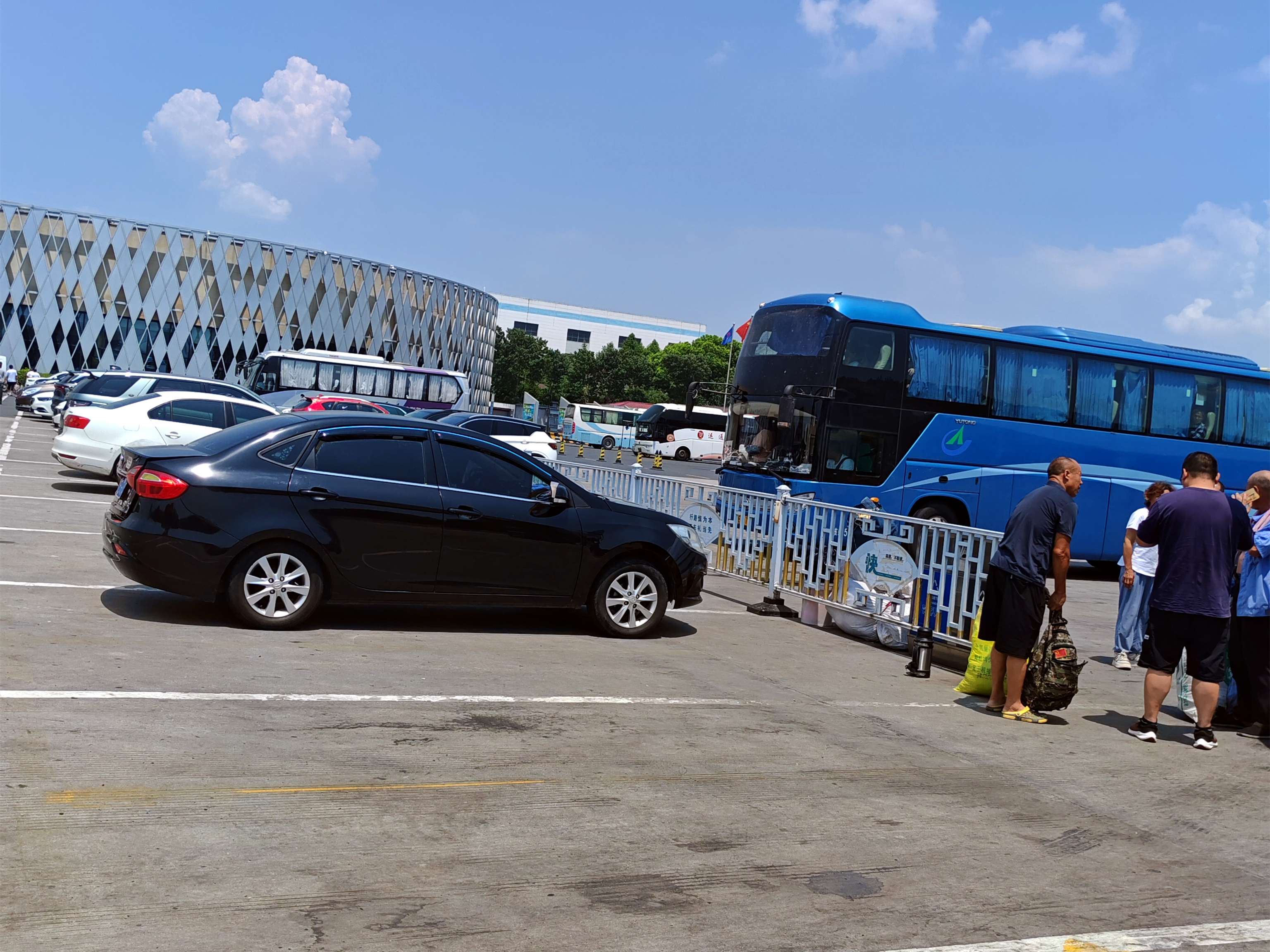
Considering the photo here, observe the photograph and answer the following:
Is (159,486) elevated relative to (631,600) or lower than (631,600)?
elevated

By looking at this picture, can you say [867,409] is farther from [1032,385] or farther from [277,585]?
[277,585]

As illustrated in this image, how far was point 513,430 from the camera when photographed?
28969 millimetres

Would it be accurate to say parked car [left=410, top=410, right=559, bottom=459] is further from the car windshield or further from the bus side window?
the bus side window

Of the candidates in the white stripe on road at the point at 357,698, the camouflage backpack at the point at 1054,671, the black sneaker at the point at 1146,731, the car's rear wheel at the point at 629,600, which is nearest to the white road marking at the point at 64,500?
the car's rear wheel at the point at 629,600

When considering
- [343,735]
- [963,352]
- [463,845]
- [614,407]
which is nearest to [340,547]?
[343,735]

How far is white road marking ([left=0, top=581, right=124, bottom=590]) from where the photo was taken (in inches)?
355

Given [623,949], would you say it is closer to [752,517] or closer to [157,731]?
[157,731]

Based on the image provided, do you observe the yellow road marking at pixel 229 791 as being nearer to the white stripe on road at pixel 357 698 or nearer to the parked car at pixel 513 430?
the white stripe on road at pixel 357 698

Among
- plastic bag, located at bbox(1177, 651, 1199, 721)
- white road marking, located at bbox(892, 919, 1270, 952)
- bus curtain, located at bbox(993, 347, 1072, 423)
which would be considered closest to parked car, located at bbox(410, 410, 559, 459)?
bus curtain, located at bbox(993, 347, 1072, 423)

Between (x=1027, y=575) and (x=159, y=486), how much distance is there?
6.09 m

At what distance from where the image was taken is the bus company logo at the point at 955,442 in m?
18.5

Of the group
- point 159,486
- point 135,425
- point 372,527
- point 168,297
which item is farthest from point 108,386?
point 168,297

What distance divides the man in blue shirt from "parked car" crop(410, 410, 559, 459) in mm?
19999

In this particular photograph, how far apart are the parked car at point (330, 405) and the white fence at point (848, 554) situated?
52.3 ft
